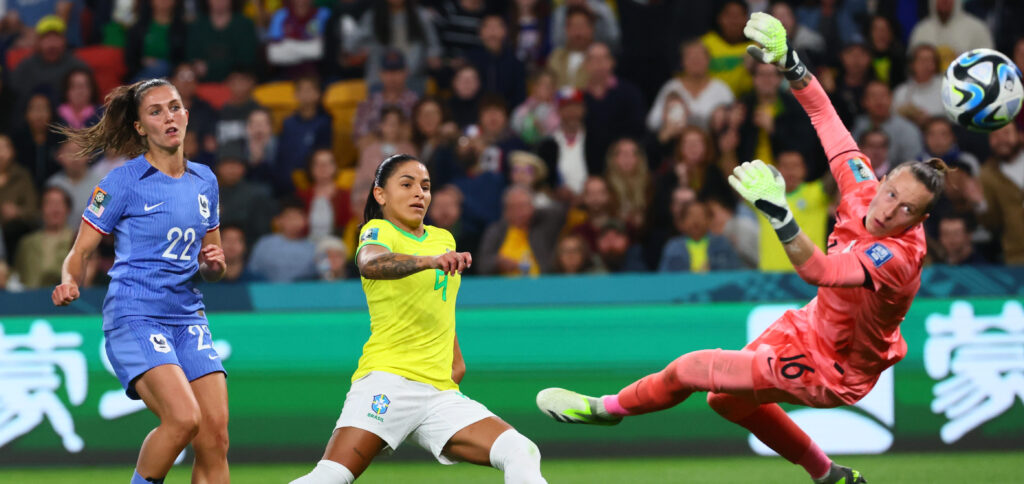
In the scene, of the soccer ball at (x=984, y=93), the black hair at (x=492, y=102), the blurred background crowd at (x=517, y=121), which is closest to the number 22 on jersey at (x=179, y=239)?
the soccer ball at (x=984, y=93)

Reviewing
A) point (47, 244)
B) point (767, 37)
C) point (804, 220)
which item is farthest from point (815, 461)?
point (47, 244)

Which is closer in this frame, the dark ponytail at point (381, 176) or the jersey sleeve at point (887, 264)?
the jersey sleeve at point (887, 264)

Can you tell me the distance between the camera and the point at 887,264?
5.72 meters

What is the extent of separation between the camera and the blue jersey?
609cm

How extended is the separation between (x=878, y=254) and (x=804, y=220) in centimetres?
497

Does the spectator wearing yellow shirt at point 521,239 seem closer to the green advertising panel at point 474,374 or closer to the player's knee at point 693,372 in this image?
the green advertising panel at point 474,374

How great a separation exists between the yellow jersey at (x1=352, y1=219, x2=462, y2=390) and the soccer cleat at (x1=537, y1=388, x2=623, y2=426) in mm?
898

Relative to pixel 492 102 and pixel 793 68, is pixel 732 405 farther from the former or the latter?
pixel 492 102

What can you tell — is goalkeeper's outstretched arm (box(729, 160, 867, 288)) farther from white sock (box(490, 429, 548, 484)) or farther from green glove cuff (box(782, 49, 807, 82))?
white sock (box(490, 429, 548, 484))

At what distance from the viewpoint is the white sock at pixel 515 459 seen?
555cm

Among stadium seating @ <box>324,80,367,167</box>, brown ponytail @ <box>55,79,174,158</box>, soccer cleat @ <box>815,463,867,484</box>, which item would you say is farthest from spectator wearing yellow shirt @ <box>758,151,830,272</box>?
brown ponytail @ <box>55,79,174,158</box>

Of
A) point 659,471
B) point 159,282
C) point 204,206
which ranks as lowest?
Answer: point 659,471

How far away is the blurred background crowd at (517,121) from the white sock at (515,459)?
4916 millimetres

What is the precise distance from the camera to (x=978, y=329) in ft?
30.4
